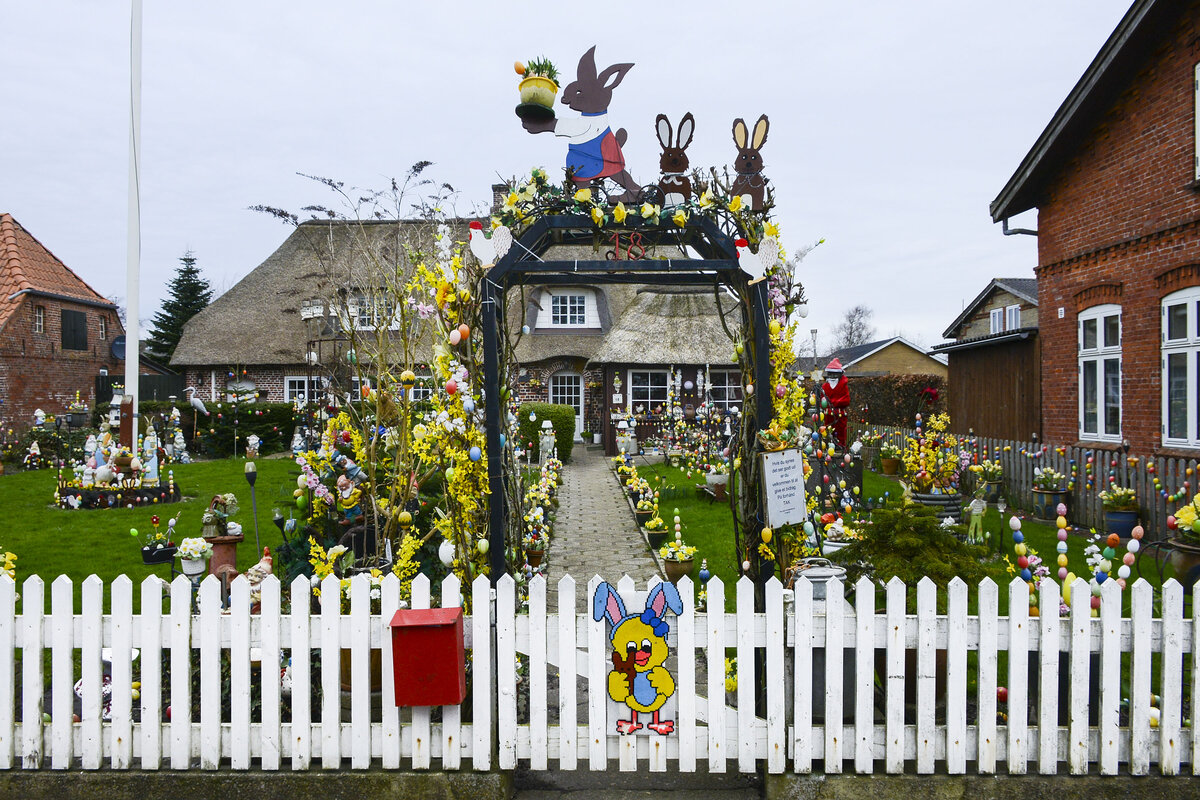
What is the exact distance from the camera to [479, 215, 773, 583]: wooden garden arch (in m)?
3.80

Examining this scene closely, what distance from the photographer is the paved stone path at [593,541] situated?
6836 millimetres

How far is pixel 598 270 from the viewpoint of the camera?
3.81 m

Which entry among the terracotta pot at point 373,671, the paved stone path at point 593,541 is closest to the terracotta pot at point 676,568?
the paved stone path at point 593,541

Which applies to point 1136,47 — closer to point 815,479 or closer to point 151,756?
point 815,479

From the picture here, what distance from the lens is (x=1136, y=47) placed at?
9109 mm

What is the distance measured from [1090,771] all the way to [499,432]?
3.06 meters

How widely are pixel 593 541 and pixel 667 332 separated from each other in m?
12.4

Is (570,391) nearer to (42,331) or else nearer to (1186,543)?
(42,331)

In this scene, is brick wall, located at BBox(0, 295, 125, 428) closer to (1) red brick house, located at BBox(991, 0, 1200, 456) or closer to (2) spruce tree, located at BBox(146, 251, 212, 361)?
(2) spruce tree, located at BBox(146, 251, 212, 361)

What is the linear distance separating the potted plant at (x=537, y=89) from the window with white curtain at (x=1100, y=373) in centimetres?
917

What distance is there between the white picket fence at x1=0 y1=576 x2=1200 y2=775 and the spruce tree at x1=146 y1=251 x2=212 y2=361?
120 feet

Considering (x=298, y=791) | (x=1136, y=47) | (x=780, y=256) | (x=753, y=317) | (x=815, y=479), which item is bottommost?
(x=298, y=791)

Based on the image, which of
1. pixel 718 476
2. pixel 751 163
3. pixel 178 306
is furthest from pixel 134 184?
pixel 178 306

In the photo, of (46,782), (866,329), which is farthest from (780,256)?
(866,329)
